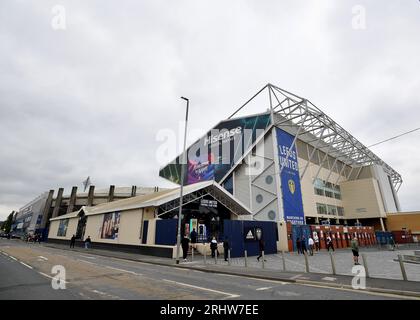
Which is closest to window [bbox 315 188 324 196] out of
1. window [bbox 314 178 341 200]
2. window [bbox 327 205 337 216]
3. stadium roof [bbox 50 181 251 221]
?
window [bbox 314 178 341 200]

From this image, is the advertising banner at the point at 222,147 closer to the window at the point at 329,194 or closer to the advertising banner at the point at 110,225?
the advertising banner at the point at 110,225

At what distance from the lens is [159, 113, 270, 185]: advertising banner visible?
3995 centimetres

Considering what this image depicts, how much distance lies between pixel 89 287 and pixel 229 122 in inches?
1508

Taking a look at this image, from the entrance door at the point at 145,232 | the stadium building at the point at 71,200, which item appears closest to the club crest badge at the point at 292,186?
the entrance door at the point at 145,232

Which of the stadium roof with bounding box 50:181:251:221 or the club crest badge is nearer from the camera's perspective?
the stadium roof with bounding box 50:181:251:221

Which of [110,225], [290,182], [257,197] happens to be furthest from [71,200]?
[290,182]

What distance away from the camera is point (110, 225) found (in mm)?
27453

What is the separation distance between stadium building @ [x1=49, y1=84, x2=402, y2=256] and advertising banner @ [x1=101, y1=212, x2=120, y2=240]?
4.3 inches

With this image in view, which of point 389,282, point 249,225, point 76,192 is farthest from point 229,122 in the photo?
point 76,192

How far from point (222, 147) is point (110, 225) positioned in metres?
23.1

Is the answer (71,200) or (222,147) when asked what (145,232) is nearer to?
(222,147)

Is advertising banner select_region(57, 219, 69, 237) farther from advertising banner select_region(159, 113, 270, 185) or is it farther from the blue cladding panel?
the blue cladding panel
